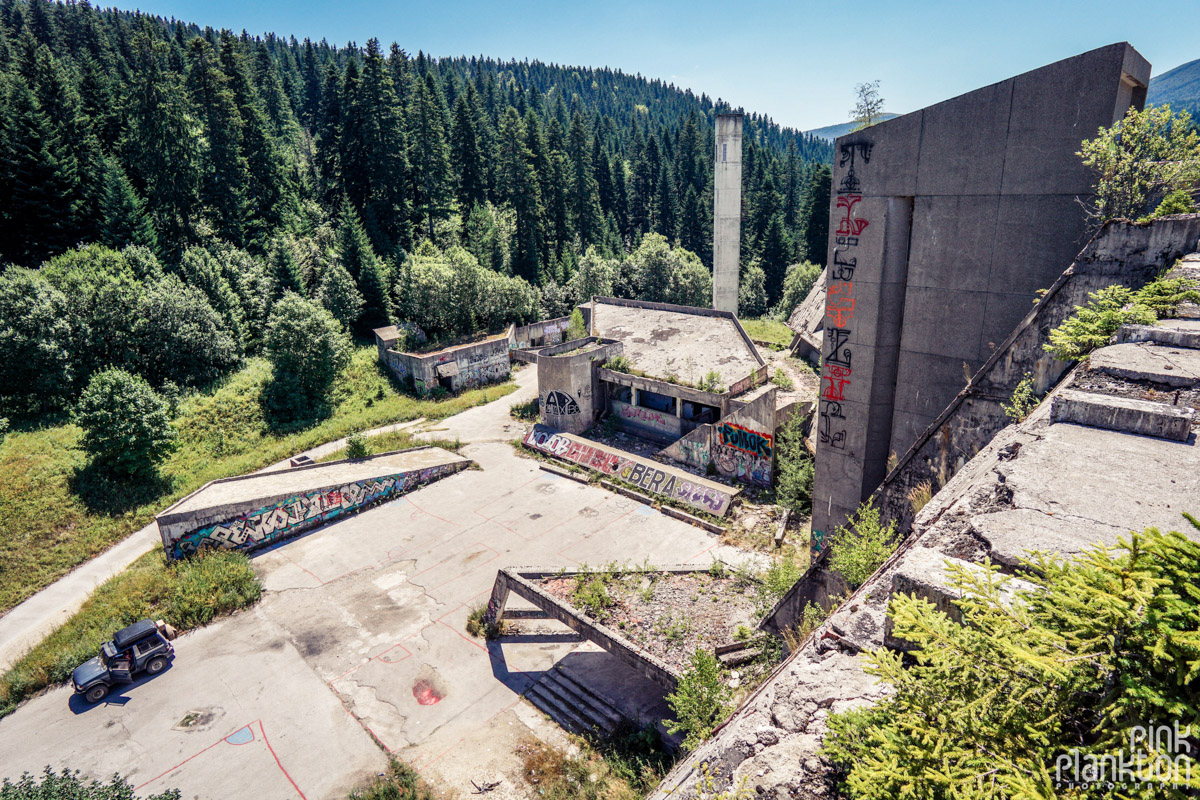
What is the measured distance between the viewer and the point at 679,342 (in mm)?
35344

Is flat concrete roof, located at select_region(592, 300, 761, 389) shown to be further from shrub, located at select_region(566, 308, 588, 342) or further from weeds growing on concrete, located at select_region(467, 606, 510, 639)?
weeds growing on concrete, located at select_region(467, 606, 510, 639)

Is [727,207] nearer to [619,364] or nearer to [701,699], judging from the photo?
[619,364]

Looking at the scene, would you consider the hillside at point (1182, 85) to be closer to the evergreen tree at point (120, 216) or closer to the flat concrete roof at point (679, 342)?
the flat concrete roof at point (679, 342)

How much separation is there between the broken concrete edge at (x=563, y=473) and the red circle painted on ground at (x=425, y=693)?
13290mm

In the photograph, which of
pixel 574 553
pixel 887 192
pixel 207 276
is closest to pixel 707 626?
pixel 574 553

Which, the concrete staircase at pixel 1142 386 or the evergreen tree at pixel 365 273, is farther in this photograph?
the evergreen tree at pixel 365 273

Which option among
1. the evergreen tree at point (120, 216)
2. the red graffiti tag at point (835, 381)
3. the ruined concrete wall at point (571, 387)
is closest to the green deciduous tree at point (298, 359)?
the evergreen tree at point (120, 216)

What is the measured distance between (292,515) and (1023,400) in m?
26.0

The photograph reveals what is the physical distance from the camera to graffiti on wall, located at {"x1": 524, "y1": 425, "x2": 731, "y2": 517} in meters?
25.4

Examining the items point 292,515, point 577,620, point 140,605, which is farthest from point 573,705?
point 140,605

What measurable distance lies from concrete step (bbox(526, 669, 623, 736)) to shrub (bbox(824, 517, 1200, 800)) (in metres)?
12.8

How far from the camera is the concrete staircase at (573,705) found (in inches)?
604

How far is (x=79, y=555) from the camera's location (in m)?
23.8

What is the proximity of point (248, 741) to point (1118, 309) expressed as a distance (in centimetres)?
2205
